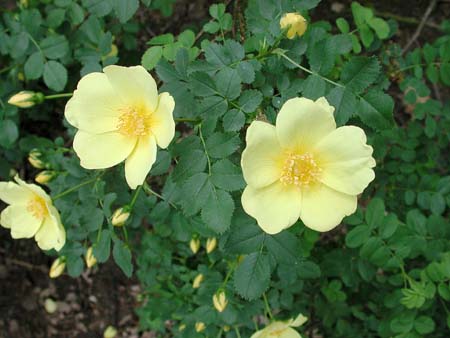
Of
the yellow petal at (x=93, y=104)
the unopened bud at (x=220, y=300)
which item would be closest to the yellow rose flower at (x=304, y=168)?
the yellow petal at (x=93, y=104)

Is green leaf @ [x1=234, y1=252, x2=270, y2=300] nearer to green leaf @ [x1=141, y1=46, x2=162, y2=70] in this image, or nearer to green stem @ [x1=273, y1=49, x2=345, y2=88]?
green stem @ [x1=273, y1=49, x2=345, y2=88]

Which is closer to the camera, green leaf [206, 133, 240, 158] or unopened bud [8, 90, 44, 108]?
green leaf [206, 133, 240, 158]

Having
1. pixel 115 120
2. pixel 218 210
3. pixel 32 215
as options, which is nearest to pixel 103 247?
pixel 32 215

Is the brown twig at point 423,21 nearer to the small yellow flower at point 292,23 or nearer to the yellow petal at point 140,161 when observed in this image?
the small yellow flower at point 292,23

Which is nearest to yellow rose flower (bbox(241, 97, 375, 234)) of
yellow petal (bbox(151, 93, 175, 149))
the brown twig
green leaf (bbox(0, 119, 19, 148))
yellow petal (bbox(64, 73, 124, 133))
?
yellow petal (bbox(151, 93, 175, 149))

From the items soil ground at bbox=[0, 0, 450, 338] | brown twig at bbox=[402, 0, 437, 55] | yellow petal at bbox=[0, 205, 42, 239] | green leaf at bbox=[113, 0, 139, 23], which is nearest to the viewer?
green leaf at bbox=[113, 0, 139, 23]

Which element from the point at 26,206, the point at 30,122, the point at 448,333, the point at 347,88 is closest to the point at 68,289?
the point at 30,122

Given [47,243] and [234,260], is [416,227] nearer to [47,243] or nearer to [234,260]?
[234,260]
